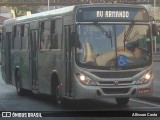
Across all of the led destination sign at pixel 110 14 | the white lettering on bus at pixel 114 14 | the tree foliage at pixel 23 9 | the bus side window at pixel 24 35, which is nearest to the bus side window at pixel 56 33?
the led destination sign at pixel 110 14

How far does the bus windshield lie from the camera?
41.3ft

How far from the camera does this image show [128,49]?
12664mm

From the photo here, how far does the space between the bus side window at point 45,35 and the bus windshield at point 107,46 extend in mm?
1999

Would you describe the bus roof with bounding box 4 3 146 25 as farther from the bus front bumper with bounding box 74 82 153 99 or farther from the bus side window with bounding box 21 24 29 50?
the bus front bumper with bounding box 74 82 153 99

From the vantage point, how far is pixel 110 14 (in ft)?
42.0

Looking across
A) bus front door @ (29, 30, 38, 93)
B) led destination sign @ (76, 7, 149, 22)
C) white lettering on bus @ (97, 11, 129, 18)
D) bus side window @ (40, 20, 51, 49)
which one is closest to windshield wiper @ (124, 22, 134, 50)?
led destination sign @ (76, 7, 149, 22)

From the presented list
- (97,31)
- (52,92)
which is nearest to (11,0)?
(52,92)

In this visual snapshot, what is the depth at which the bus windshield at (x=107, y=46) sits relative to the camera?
12578mm

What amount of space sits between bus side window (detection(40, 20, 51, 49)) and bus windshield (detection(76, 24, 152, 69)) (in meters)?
2.00

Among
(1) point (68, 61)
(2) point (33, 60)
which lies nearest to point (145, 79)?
(1) point (68, 61)

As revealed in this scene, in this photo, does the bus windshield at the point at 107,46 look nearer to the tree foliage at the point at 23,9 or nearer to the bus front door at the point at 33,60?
the bus front door at the point at 33,60

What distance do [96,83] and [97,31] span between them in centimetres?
112

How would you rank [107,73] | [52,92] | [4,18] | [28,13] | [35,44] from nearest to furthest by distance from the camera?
[107,73] < [52,92] < [35,44] < [28,13] < [4,18]

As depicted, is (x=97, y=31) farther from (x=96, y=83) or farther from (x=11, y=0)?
(x=11, y=0)
